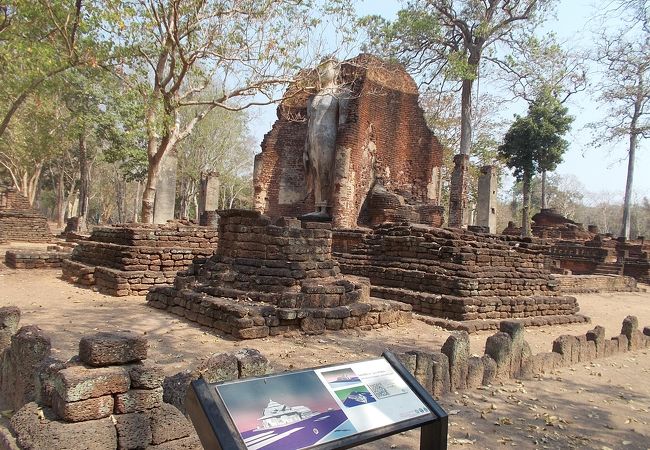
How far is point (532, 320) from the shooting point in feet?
27.5

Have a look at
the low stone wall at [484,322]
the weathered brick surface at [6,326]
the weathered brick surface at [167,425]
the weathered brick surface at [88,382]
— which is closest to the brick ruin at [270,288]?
the low stone wall at [484,322]

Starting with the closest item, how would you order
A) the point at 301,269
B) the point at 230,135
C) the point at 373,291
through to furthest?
the point at 301,269, the point at 373,291, the point at 230,135

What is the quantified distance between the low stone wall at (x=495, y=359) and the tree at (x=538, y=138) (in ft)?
59.8

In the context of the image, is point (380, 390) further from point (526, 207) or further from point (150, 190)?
point (526, 207)

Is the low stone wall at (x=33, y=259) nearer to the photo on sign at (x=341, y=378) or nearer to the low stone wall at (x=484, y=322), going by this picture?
the low stone wall at (x=484, y=322)

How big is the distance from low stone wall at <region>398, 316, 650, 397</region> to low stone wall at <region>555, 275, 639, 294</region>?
8186 millimetres

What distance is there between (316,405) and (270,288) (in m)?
4.85

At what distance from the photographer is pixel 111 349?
2287 millimetres

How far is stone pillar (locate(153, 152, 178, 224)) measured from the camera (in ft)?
47.6

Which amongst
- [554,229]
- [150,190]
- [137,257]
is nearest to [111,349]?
[137,257]

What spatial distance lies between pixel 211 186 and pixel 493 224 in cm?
1075

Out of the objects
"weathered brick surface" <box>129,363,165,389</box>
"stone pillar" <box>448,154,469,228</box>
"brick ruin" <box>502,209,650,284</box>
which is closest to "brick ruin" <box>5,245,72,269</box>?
"weathered brick surface" <box>129,363,165,389</box>

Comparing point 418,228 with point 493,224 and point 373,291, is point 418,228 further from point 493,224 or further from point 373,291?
point 493,224

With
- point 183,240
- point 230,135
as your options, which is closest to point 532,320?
point 183,240
